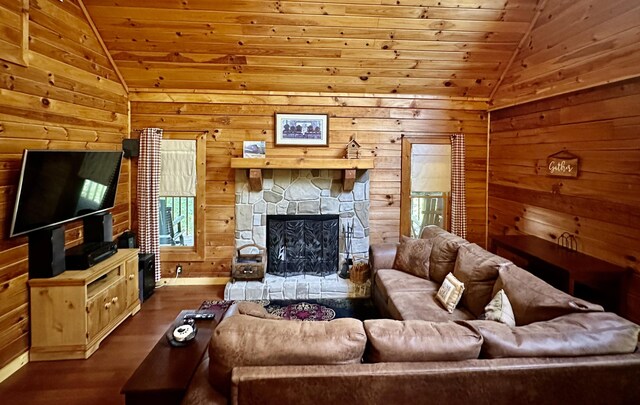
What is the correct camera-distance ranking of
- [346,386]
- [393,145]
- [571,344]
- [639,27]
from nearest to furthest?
[346,386] → [571,344] → [639,27] → [393,145]

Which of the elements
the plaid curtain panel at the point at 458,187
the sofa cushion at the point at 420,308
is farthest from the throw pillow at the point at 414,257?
the plaid curtain panel at the point at 458,187

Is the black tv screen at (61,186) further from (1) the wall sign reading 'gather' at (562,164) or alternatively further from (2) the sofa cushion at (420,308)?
(1) the wall sign reading 'gather' at (562,164)

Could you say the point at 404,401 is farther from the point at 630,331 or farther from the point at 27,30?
the point at 27,30

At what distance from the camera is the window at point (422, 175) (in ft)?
16.7

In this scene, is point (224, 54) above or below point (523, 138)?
above

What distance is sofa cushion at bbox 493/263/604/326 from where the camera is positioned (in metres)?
1.96

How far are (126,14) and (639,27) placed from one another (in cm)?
440

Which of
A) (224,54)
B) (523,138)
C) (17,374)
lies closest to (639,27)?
(523,138)

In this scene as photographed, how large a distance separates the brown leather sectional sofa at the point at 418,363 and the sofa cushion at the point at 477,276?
1034 millimetres

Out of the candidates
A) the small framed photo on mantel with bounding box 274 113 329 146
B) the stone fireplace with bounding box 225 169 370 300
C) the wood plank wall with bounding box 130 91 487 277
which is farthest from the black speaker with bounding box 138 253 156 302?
the small framed photo on mantel with bounding box 274 113 329 146

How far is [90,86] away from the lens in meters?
3.88

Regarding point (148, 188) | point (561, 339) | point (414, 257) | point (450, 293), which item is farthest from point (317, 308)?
point (561, 339)

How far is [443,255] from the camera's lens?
3.51 metres

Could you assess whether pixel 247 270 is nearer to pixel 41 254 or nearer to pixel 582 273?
pixel 41 254
